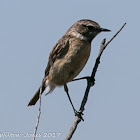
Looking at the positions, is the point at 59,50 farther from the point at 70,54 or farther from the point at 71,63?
the point at 71,63

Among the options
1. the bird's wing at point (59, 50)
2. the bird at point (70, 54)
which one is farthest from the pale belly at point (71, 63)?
the bird's wing at point (59, 50)

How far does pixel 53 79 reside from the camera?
782 centimetres

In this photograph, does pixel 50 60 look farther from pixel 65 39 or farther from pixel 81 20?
pixel 81 20

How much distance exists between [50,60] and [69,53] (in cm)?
71

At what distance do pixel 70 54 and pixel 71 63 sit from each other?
194mm

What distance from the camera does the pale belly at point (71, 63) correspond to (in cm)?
729

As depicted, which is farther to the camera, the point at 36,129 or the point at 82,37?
the point at 82,37

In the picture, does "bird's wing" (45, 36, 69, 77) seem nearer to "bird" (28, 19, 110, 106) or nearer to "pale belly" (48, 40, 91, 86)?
"bird" (28, 19, 110, 106)

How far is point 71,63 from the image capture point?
7.33 meters

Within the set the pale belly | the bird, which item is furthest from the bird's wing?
the pale belly

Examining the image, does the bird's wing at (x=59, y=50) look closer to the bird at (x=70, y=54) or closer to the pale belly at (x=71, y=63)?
the bird at (x=70, y=54)

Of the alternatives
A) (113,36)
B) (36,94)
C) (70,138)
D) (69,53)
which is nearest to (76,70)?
(69,53)

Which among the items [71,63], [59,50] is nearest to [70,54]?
[71,63]

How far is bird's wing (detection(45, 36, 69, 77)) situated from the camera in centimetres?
761
